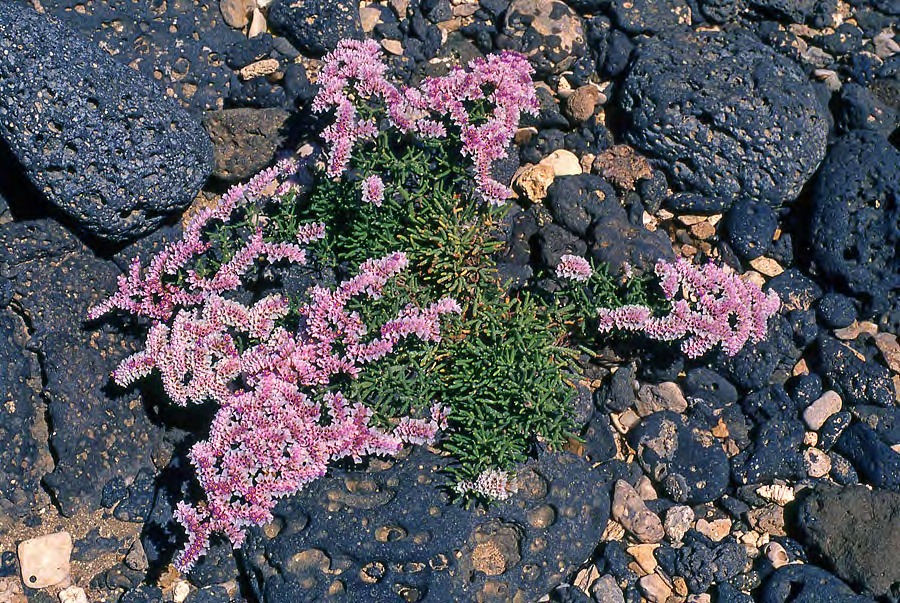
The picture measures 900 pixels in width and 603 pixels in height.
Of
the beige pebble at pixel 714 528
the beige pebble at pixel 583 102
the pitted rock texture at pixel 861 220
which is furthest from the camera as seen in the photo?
the beige pebble at pixel 583 102

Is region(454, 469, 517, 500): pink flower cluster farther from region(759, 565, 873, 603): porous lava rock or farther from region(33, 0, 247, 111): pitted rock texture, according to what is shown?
region(33, 0, 247, 111): pitted rock texture

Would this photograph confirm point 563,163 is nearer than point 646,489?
No

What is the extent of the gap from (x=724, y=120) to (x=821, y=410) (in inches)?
101

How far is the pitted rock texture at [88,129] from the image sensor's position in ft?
19.1

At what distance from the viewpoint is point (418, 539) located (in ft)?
18.7

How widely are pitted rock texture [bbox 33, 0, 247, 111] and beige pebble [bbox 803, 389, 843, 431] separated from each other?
5.73 meters

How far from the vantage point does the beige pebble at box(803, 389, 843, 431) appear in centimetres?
689

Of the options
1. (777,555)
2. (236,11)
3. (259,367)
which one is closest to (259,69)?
(236,11)

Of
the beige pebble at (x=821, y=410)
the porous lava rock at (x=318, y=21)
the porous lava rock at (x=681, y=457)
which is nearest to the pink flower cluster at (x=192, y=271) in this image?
the porous lava rock at (x=318, y=21)

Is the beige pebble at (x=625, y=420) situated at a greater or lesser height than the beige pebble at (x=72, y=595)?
greater

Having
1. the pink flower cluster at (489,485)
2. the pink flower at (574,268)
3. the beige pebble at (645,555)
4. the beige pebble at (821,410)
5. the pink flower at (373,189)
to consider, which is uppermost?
the pink flower at (373,189)

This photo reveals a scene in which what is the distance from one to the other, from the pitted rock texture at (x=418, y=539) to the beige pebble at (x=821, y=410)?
2.13m

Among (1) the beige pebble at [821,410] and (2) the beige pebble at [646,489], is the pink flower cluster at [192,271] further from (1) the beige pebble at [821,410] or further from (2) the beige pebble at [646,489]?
(1) the beige pebble at [821,410]

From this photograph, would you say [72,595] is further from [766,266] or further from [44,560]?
[766,266]
